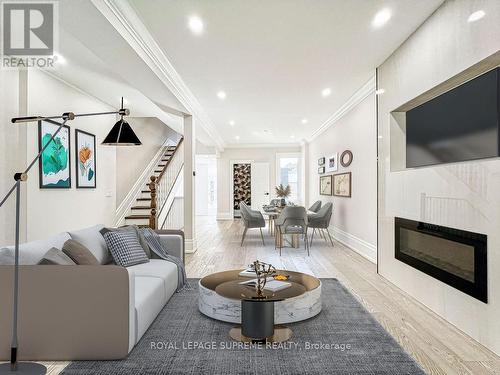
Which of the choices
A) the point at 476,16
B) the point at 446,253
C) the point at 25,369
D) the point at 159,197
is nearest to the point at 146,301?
the point at 25,369

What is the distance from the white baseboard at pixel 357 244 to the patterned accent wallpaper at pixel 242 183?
5.21 metres

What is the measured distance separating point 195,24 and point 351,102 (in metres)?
3.76

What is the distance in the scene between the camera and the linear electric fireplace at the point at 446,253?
8.70 feet

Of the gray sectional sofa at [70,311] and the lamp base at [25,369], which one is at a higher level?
the gray sectional sofa at [70,311]

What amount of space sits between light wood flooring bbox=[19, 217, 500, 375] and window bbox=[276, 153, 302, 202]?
16.4 feet

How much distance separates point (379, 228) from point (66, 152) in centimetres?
479

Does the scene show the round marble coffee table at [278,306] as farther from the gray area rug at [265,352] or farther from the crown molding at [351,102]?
the crown molding at [351,102]

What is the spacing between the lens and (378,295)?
3.78 metres

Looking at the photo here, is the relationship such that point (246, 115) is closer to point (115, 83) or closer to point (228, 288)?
point (115, 83)

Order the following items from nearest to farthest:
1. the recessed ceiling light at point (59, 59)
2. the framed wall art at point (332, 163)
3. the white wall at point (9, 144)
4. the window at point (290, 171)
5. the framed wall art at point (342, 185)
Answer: the white wall at point (9, 144) < the recessed ceiling light at point (59, 59) < the framed wall art at point (342, 185) < the framed wall art at point (332, 163) < the window at point (290, 171)

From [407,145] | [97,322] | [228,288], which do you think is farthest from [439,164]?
[97,322]

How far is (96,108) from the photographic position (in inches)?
253

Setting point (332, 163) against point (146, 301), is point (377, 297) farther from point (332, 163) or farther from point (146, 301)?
point (332, 163)

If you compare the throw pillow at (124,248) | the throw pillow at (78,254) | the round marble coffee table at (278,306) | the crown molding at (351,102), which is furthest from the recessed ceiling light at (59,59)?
the crown molding at (351,102)
